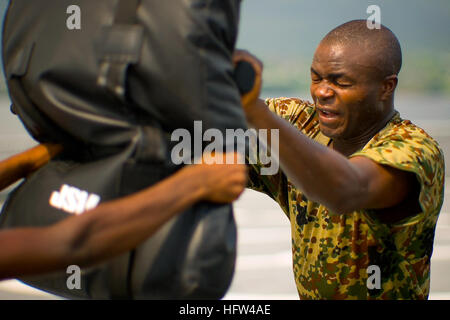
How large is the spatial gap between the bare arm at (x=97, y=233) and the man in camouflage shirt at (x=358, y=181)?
685 millimetres

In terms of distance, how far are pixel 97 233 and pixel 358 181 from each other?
1.01 metres

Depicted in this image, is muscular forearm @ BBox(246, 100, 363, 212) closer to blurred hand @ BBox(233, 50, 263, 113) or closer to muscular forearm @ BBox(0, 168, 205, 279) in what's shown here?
blurred hand @ BBox(233, 50, 263, 113)

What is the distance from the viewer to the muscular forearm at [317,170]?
1.90m

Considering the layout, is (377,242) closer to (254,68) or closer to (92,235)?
(254,68)

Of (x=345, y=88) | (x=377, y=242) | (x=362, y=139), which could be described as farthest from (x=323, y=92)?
(x=377, y=242)

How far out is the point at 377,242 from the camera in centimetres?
223

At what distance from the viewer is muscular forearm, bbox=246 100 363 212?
6.24 feet

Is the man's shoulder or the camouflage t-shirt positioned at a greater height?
the man's shoulder

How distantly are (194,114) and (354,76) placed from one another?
1192mm

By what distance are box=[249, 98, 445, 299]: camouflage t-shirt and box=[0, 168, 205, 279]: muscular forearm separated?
1.03 metres

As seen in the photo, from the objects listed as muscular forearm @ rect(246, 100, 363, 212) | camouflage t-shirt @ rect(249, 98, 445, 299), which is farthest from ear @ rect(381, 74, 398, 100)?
muscular forearm @ rect(246, 100, 363, 212)

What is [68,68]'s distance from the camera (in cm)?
131

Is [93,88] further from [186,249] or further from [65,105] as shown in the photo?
[186,249]

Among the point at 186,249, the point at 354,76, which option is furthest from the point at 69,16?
the point at 354,76
